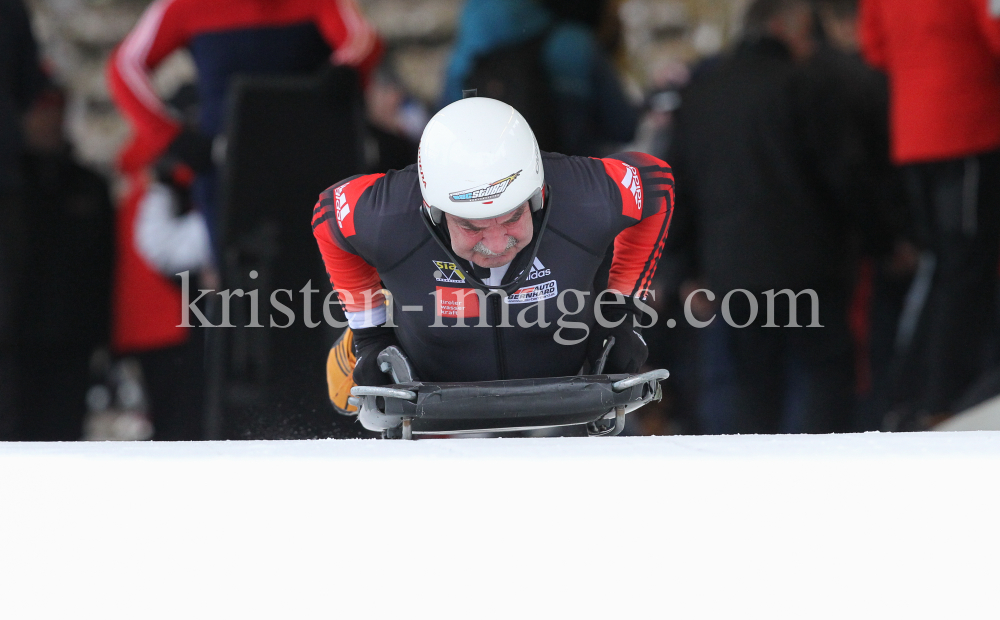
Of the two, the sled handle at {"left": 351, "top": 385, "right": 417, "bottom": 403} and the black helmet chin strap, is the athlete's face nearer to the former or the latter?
the black helmet chin strap

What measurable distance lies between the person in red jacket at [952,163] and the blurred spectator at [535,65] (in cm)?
113

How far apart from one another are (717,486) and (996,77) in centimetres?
248

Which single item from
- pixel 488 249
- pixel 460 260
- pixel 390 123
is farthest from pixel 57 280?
pixel 488 249

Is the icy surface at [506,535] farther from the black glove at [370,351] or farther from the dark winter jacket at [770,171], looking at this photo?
the dark winter jacket at [770,171]

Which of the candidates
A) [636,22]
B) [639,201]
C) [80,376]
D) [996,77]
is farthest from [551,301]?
[636,22]

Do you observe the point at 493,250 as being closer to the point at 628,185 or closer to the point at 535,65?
the point at 628,185

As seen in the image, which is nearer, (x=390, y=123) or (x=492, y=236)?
(x=492, y=236)

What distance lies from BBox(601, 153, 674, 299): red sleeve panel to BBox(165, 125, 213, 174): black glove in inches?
78.8

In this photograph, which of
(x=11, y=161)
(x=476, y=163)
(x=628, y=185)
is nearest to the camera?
(x=476, y=163)

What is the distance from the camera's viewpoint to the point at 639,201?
2518mm

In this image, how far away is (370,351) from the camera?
101 inches

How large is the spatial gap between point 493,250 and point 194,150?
215cm

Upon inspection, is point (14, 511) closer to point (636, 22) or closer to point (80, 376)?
point (80, 376)

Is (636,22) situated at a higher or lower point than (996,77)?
higher
